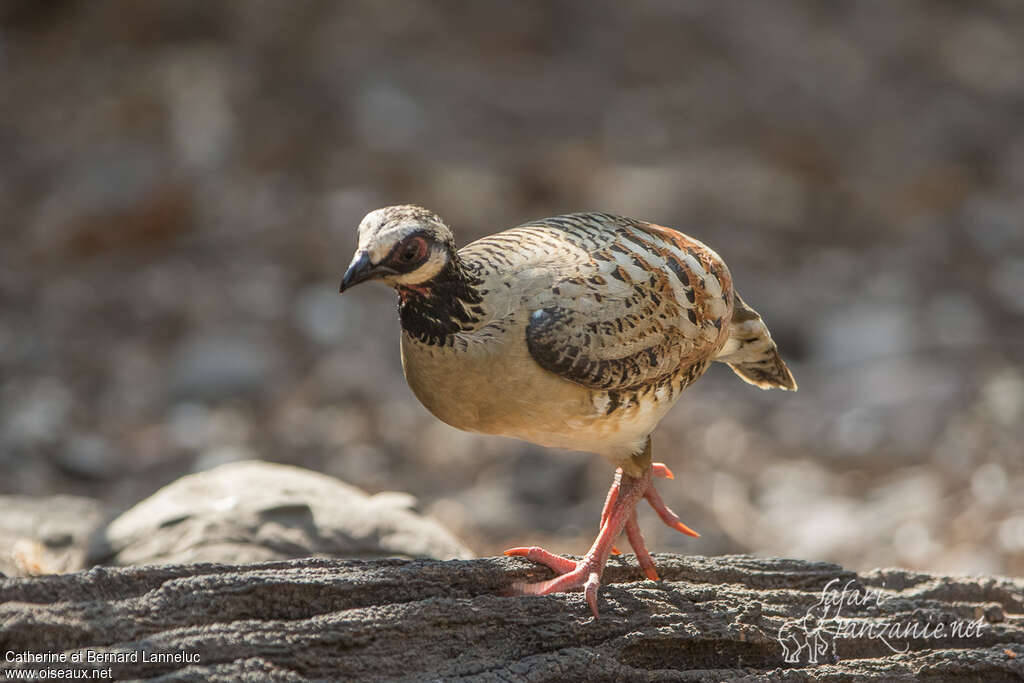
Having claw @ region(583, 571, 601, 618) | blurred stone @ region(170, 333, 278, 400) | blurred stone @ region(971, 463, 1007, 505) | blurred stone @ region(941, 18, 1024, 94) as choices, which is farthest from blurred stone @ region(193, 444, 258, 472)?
blurred stone @ region(941, 18, 1024, 94)

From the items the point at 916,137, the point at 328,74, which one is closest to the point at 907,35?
the point at 916,137

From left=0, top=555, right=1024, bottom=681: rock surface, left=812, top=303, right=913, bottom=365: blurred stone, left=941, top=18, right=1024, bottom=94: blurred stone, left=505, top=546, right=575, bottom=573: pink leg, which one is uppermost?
left=941, top=18, right=1024, bottom=94: blurred stone

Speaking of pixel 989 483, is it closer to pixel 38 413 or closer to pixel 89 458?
pixel 89 458

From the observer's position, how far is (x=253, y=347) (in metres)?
11.3

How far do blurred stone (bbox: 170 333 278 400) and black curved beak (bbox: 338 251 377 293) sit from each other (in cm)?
682

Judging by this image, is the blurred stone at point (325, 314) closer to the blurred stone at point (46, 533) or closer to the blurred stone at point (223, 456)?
the blurred stone at point (223, 456)

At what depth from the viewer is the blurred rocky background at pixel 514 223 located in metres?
9.52

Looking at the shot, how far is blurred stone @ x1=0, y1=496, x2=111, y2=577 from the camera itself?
5.70 meters

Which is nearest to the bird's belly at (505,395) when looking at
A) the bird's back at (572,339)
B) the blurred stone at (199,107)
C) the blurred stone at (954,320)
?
the bird's back at (572,339)

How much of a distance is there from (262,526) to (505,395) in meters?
1.82

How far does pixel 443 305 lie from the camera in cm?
458

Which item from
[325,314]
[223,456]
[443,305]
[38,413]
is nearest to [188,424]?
[223,456]

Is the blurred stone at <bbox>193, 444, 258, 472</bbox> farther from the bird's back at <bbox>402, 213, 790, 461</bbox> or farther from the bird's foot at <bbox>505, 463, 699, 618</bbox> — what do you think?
the bird's back at <bbox>402, 213, 790, 461</bbox>

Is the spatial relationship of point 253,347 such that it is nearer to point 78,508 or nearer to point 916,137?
point 78,508
